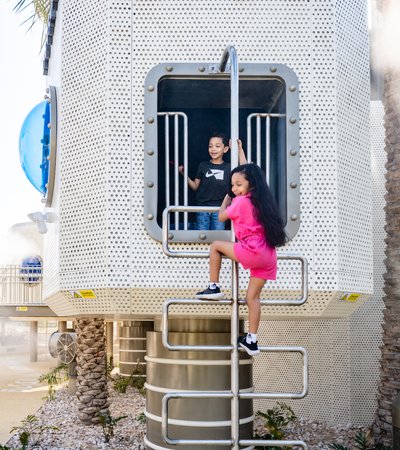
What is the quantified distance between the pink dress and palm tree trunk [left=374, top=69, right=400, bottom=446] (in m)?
3.29

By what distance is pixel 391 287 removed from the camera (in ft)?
24.9

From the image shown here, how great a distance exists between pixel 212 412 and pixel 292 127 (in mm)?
2514

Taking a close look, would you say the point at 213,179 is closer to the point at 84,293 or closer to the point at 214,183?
the point at 214,183

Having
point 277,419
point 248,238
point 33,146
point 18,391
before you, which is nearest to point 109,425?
point 277,419

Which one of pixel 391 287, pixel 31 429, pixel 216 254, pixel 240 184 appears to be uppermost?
pixel 240 184

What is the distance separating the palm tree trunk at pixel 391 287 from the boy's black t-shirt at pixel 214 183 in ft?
7.55

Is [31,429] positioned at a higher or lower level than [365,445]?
lower

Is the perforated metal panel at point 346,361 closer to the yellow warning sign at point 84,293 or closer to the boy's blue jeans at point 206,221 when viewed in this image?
the boy's blue jeans at point 206,221

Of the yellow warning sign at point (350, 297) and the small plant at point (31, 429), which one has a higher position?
the yellow warning sign at point (350, 297)

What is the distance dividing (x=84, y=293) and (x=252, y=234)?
1.85 m

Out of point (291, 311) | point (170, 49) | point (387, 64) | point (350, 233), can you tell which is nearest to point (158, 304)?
point (291, 311)

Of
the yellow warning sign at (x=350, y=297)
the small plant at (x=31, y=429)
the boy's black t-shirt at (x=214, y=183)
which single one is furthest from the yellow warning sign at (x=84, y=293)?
the small plant at (x=31, y=429)

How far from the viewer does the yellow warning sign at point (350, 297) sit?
227 inches

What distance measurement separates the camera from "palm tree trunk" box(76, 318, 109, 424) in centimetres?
1074
